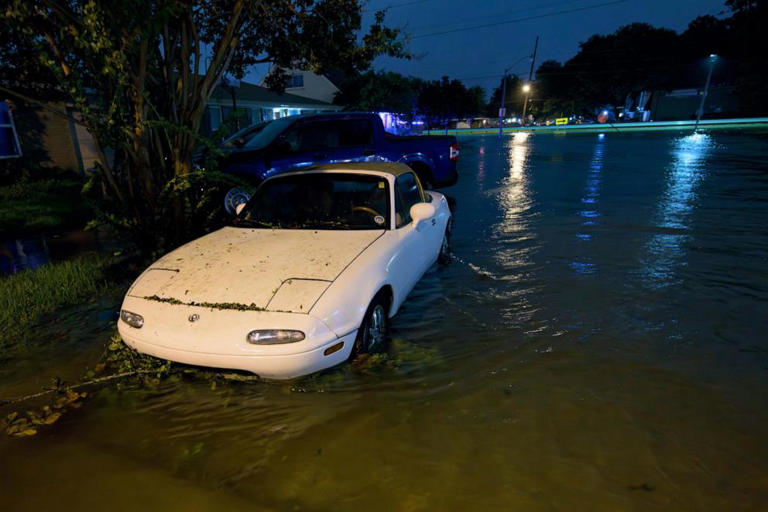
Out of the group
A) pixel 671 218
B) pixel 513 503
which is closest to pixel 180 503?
pixel 513 503

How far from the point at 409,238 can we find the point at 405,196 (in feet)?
2.29

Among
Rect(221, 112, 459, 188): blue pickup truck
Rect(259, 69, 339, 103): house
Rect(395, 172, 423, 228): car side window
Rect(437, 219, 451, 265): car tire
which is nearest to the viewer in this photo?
Rect(395, 172, 423, 228): car side window

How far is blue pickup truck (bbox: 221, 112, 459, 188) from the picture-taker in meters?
8.17

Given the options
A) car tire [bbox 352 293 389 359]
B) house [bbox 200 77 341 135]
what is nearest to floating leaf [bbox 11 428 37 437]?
car tire [bbox 352 293 389 359]

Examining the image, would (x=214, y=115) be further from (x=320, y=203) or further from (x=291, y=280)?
(x=291, y=280)

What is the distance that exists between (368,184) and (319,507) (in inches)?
118

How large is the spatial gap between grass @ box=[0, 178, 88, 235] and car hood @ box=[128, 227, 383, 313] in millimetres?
5857

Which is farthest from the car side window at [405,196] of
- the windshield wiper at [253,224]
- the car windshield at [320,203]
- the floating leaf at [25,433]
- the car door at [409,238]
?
the floating leaf at [25,433]

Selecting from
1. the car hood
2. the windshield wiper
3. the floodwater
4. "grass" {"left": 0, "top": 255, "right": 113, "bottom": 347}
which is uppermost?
the windshield wiper

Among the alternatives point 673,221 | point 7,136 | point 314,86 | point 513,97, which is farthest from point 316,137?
point 513,97

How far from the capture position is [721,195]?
392 inches

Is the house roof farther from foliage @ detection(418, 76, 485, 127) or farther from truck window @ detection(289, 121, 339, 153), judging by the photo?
foliage @ detection(418, 76, 485, 127)

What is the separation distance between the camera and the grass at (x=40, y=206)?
8562 mm

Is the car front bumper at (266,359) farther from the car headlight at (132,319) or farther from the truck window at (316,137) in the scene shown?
the truck window at (316,137)
